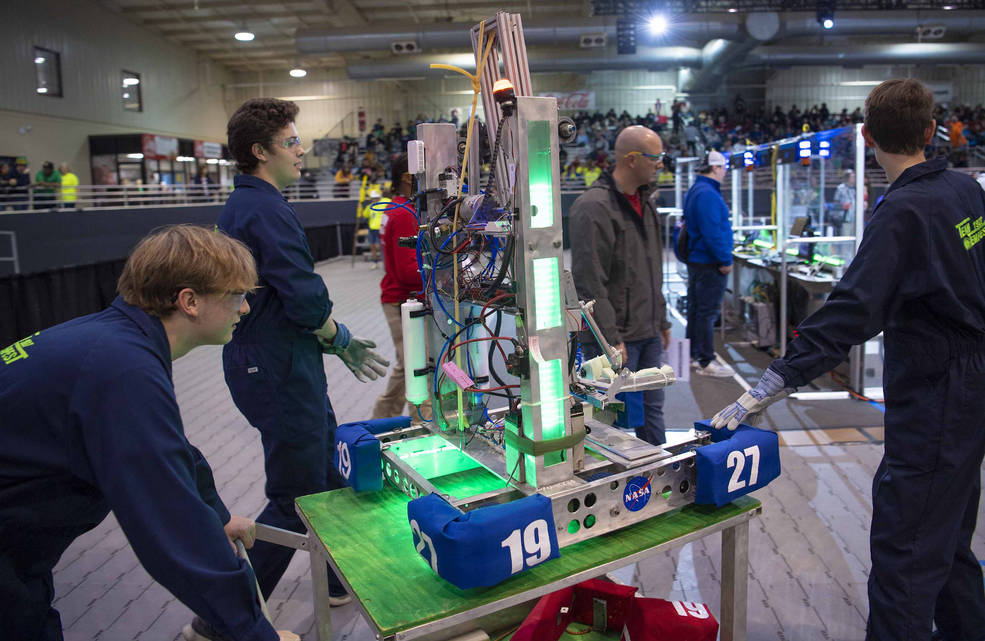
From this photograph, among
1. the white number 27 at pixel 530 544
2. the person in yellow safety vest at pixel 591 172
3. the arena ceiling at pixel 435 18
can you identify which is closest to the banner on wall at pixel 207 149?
the arena ceiling at pixel 435 18

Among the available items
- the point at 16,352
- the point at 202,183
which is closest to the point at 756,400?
the point at 16,352

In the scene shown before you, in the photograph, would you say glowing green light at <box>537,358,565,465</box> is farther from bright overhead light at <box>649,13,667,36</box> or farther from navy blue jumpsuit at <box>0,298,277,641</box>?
bright overhead light at <box>649,13,667,36</box>

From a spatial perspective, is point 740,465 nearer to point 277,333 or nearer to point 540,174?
point 540,174

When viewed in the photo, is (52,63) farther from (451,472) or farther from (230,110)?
(451,472)

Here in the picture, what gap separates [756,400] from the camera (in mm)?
1968

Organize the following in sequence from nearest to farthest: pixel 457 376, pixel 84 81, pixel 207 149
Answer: pixel 457 376 → pixel 84 81 → pixel 207 149

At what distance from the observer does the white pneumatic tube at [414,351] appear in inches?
84.5

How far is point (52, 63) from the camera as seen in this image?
17469mm

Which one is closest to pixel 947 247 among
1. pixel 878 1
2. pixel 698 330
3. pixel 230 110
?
pixel 698 330

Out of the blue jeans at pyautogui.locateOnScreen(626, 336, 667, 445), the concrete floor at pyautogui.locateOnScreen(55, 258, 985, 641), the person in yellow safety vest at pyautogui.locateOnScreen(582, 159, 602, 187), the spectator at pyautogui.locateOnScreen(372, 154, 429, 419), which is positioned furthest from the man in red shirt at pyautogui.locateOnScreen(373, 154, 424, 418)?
the person in yellow safety vest at pyautogui.locateOnScreen(582, 159, 602, 187)

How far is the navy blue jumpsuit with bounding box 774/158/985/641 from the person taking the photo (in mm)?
1907

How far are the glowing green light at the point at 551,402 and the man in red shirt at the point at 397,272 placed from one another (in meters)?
2.09

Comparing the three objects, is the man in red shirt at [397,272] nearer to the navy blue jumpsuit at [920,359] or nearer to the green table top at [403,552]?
the green table top at [403,552]

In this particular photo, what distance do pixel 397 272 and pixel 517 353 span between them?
2350mm
